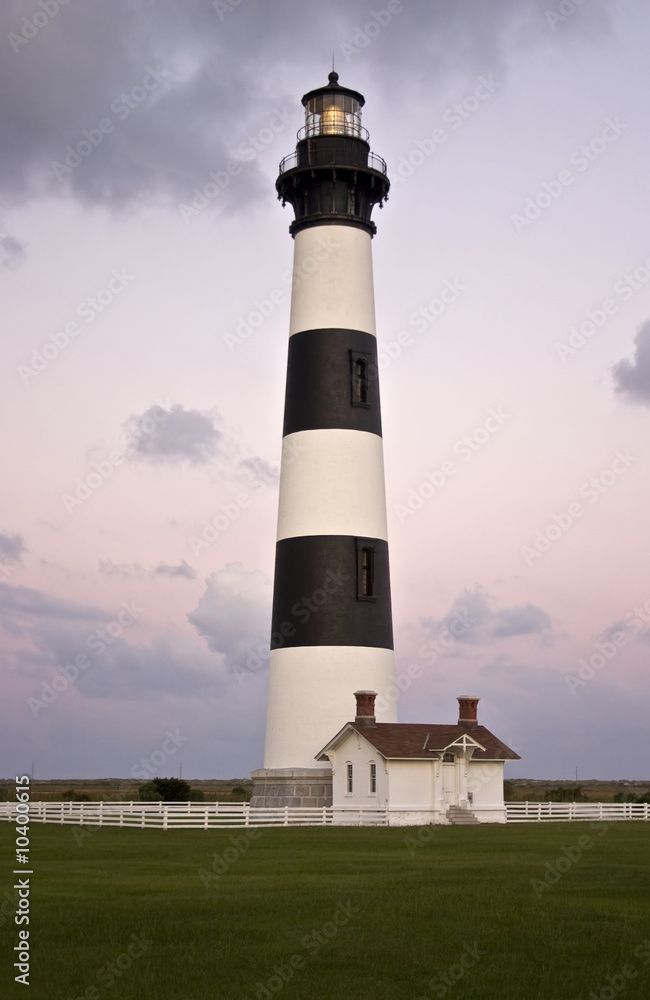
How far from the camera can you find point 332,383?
129 ft

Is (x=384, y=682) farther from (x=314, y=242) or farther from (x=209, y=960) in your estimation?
(x=209, y=960)

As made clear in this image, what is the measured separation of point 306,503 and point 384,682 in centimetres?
612

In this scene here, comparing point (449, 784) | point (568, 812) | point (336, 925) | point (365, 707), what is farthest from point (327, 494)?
point (336, 925)

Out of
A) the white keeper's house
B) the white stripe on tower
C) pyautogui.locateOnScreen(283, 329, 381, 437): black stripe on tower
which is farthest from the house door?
pyautogui.locateOnScreen(283, 329, 381, 437): black stripe on tower

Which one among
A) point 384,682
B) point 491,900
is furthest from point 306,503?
point 491,900

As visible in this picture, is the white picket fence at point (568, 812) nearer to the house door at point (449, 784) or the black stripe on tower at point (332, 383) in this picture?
the house door at point (449, 784)

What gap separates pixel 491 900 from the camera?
18.6 metres

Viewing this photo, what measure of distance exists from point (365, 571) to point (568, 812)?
40.4 feet

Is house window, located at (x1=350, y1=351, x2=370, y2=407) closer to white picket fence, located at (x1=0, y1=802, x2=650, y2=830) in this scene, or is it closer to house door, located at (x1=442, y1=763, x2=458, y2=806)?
house door, located at (x1=442, y1=763, x2=458, y2=806)

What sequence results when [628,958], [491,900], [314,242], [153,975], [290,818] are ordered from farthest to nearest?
[314,242] → [290,818] → [491,900] → [628,958] → [153,975]

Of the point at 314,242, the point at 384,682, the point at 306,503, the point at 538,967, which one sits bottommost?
the point at 538,967

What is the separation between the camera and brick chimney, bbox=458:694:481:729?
139 feet

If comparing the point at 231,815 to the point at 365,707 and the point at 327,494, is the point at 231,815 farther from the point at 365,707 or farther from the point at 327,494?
the point at 327,494

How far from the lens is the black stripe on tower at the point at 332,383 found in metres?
39.3
